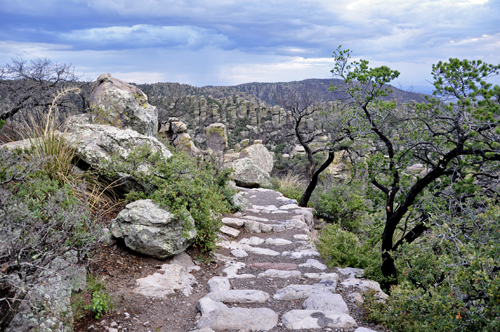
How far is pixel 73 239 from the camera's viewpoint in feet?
10.7

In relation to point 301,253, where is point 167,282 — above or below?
above

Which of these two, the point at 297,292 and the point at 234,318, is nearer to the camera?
the point at 234,318

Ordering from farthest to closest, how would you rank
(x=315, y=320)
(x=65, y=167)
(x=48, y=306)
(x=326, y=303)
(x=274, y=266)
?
(x=274, y=266) → (x=65, y=167) → (x=326, y=303) → (x=315, y=320) → (x=48, y=306)

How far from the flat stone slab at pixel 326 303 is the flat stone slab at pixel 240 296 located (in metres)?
0.54

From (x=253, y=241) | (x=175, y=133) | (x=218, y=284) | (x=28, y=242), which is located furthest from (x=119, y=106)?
(x=175, y=133)

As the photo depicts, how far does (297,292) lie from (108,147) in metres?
4.05

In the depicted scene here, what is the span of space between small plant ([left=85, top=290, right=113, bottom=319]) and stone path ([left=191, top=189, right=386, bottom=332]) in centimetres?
94

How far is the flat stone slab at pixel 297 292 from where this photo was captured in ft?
13.3

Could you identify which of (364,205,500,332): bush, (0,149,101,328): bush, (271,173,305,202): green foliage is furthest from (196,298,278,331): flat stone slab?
(271,173,305,202): green foliage

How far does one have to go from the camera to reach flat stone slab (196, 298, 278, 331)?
3.23 meters

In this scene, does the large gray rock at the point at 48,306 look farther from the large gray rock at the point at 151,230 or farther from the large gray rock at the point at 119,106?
the large gray rock at the point at 119,106

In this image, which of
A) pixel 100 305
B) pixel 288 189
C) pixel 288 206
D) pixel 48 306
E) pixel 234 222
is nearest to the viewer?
pixel 48 306

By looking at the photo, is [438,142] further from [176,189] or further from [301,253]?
[176,189]

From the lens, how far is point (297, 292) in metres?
4.11
